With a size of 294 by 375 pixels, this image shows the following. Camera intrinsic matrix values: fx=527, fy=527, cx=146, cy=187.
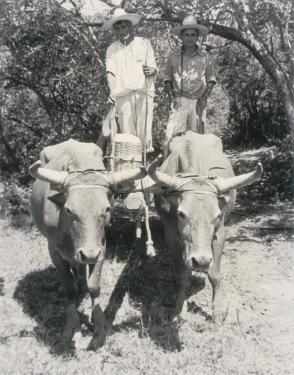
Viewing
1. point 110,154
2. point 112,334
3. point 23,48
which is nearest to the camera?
point 112,334

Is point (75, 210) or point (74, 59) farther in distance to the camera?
point (74, 59)

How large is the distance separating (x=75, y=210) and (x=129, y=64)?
128 inches

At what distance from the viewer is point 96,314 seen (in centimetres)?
521

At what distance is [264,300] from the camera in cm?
600

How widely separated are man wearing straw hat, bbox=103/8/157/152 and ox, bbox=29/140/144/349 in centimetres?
142

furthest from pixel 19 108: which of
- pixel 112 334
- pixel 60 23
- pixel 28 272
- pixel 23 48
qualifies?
pixel 112 334

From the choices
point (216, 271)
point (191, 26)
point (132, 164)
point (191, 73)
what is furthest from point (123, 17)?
point (216, 271)

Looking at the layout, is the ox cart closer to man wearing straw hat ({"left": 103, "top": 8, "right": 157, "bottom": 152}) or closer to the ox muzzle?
man wearing straw hat ({"left": 103, "top": 8, "right": 157, "bottom": 152})

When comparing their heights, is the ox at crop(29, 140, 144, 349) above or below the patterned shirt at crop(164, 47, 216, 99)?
below

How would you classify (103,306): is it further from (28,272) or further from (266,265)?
(266,265)

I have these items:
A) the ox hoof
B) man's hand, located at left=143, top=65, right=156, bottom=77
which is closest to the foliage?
man's hand, located at left=143, top=65, right=156, bottom=77

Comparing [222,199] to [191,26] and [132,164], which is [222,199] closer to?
[132,164]

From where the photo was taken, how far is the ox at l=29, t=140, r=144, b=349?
4.41 meters

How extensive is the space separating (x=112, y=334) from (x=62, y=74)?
22.2 feet
